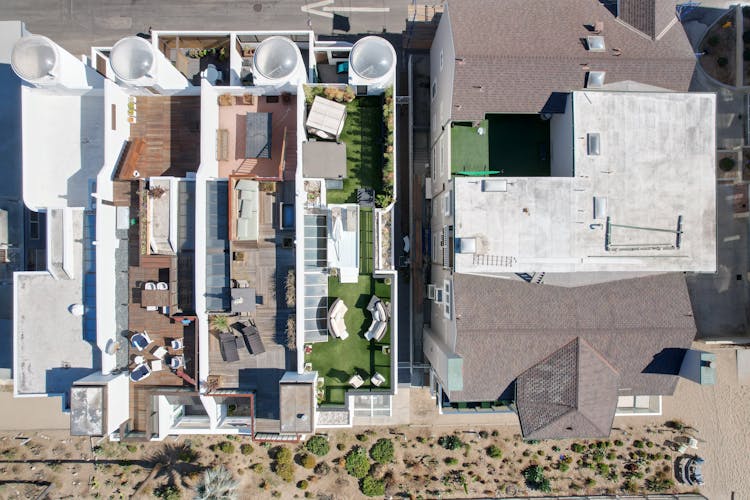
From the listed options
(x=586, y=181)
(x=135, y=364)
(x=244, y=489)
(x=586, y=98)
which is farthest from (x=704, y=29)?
(x=244, y=489)

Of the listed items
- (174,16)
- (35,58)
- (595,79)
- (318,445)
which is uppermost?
(174,16)

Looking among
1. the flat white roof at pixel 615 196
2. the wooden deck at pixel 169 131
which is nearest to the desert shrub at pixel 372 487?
the flat white roof at pixel 615 196

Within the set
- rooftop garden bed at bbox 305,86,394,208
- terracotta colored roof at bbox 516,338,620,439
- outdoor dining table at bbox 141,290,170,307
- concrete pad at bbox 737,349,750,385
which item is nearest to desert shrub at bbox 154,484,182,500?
outdoor dining table at bbox 141,290,170,307

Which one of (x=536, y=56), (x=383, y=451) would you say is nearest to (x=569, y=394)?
(x=383, y=451)

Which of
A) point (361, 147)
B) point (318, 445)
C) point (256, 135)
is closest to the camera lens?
point (256, 135)

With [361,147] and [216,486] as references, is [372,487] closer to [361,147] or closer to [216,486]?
[216,486]

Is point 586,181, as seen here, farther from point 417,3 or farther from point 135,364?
point 135,364
